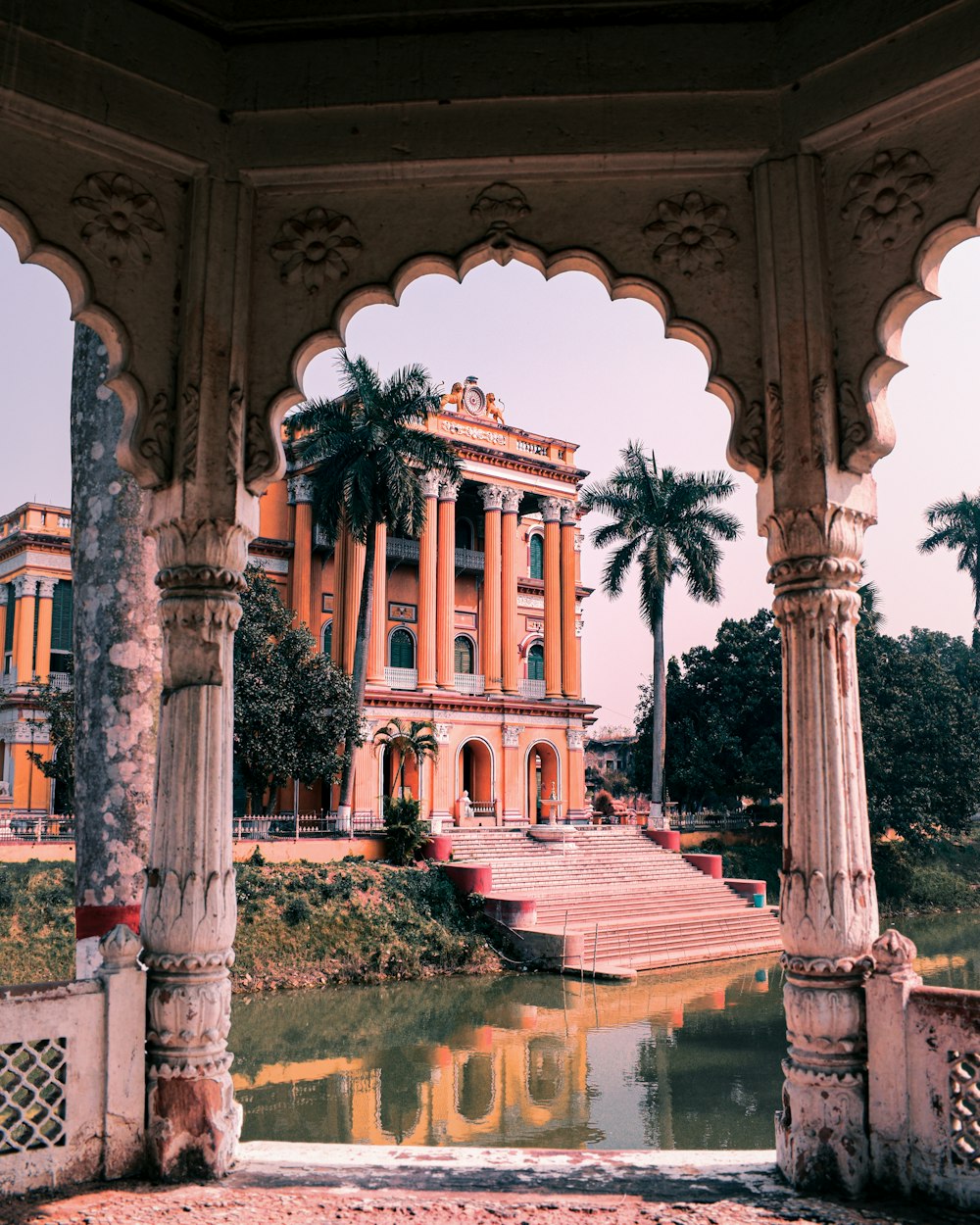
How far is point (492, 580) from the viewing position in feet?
114

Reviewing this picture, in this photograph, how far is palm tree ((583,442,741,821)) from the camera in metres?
34.6

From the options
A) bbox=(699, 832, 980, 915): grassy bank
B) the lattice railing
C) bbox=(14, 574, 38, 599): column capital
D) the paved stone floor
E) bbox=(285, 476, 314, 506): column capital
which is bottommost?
bbox=(699, 832, 980, 915): grassy bank

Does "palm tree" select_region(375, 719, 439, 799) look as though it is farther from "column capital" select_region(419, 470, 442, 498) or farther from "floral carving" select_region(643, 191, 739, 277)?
"floral carving" select_region(643, 191, 739, 277)

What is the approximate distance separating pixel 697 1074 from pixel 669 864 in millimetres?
17066

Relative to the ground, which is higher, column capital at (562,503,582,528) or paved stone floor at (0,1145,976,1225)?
column capital at (562,503,582,528)

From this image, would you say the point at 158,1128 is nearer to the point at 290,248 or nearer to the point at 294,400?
the point at 294,400

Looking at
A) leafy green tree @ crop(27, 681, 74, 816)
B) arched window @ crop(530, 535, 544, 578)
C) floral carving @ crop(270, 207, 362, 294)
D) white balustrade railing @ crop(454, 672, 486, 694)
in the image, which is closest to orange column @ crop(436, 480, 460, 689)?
white balustrade railing @ crop(454, 672, 486, 694)

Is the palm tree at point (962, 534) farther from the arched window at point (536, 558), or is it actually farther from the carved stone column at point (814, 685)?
the carved stone column at point (814, 685)

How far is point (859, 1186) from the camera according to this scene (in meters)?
4.30

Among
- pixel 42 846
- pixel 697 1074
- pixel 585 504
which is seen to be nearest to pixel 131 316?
pixel 697 1074

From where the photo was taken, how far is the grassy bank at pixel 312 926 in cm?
1838

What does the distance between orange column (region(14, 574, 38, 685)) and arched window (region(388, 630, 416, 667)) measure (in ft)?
32.2

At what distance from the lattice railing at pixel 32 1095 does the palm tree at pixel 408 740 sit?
2284cm

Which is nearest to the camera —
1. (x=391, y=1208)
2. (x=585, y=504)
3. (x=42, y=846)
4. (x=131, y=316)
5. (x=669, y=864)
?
(x=391, y=1208)
